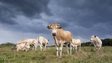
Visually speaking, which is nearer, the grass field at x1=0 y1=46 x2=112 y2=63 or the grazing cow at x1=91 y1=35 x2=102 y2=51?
the grass field at x1=0 y1=46 x2=112 y2=63

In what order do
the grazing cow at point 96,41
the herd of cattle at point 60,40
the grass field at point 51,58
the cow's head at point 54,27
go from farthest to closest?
the grazing cow at point 96,41 → the herd of cattle at point 60,40 → the cow's head at point 54,27 → the grass field at point 51,58

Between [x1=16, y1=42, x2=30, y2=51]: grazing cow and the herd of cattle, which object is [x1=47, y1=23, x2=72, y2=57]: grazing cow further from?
[x1=16, y1=42, x2=30, y2=51]: grazing cow

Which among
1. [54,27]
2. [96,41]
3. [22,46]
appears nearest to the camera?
[54,27]

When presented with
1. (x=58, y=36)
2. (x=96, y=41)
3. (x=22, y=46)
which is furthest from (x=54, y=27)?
(x=22, y=46)

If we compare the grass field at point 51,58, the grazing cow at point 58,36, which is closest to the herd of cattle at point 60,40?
the grazing cow at point 58,36

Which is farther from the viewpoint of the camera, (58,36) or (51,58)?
(58,36)

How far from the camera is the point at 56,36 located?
37.6 m

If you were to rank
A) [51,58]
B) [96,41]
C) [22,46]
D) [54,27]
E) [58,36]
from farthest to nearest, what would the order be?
[22,46] → [96,41] → [58,36] → [54,27] → [51,58]

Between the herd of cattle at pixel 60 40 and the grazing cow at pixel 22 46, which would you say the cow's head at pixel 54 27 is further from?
the grazing cow at pixel 22 46

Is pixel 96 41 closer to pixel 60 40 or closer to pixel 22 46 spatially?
pixel 22 46

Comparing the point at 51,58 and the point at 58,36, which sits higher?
the point at 58,36

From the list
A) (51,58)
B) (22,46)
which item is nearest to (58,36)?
(51,58)

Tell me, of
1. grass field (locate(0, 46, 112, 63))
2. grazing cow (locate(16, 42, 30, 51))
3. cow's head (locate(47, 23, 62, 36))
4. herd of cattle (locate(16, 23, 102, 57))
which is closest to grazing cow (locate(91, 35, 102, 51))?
herd of cattle (locate(16, 23, 102, 57))

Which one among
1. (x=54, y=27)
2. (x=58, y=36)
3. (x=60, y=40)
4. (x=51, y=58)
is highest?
(x=54, y=27)
